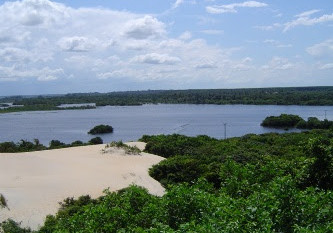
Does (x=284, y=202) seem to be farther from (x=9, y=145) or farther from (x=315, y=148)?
(x=9, y=145)

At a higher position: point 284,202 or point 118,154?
point 284,202

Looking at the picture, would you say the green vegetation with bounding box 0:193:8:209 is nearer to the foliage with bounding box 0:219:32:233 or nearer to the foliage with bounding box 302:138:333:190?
the foliage with bounding box 0:219:32:233

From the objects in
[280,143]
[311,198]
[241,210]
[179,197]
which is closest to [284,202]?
[311,198]

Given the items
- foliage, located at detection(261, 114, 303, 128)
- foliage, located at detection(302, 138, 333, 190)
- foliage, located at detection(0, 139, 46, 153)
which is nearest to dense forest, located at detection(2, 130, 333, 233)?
foliage, located at detection(302, 138, 333, 190)

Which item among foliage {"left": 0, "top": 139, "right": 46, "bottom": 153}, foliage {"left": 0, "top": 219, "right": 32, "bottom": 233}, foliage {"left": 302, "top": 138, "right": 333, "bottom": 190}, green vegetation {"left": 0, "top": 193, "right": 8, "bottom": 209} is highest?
foliage {"left": 302, "top": 138, "right": 333, "bottom": 190}

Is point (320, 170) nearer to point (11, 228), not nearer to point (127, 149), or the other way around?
point (11, 228)

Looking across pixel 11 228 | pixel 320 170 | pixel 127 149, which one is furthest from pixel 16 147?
pixel 320 170

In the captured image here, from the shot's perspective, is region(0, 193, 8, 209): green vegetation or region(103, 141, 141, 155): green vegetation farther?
region(103, 141, 141, 155): green vegetation

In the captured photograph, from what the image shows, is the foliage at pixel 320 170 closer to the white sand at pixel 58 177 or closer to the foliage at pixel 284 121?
the white sand at pixel 58 177
